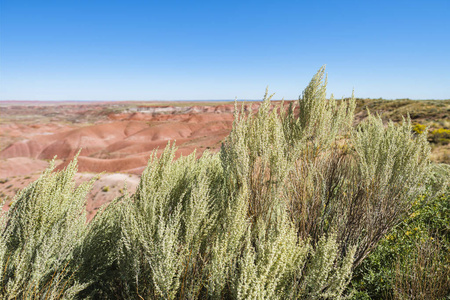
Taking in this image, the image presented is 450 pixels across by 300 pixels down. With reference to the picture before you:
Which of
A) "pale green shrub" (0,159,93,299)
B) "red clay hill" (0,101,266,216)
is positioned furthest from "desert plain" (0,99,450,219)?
"pale green shrub" (0,159,93,299)

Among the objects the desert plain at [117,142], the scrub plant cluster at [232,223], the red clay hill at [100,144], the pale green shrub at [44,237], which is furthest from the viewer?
the red clay hill at [100,144]

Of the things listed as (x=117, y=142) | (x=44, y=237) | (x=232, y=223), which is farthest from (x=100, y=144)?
(x=232, y=223)

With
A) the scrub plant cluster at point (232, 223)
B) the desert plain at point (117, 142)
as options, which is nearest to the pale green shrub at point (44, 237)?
the scrub plant cluster at point (232, 223)

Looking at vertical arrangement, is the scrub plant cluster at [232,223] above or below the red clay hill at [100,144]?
above

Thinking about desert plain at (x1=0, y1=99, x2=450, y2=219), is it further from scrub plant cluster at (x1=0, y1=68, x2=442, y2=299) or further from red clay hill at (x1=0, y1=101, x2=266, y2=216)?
scrub plant cluster at (x1=0, y1=68, x2=442, y2=299)

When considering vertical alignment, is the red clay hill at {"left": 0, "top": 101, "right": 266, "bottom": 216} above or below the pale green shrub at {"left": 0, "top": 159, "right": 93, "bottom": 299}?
below

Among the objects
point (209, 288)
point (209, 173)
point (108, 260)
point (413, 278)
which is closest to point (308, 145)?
point (209, 173)

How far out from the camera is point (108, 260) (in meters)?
4.34

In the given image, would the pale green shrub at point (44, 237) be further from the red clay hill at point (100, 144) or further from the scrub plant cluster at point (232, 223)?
the red clay hill at point (100, 144)

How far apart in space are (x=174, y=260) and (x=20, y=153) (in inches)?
2617

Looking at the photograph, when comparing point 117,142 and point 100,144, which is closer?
point 117,142

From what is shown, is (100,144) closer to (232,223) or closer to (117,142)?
(117,142)

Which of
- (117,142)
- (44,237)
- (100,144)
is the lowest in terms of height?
(100,144)

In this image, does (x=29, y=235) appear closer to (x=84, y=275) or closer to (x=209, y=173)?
(x=84, y=275)
